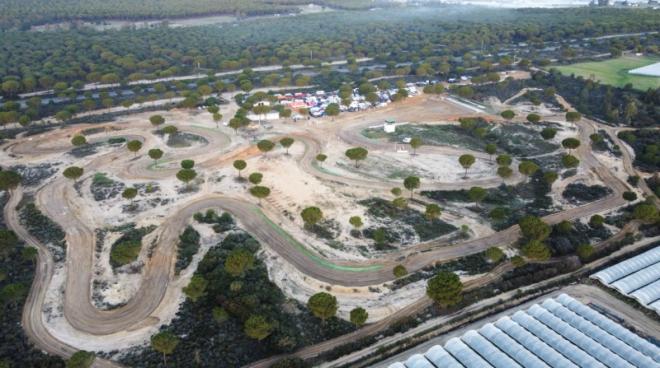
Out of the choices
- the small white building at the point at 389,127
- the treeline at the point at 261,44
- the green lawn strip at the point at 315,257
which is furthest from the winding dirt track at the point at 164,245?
the treeline at the point at 261,44

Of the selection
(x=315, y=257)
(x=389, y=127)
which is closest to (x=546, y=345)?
(x=315, y=257)

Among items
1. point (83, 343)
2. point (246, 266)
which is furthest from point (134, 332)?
point (246, 266)

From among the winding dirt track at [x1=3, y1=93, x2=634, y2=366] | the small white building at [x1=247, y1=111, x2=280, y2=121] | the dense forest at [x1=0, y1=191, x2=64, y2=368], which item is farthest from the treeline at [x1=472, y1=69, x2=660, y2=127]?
the dense forest at [x1=0, y1=191, x2=64, y2=368]

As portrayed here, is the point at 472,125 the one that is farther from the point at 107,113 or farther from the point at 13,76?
the point at 13,76

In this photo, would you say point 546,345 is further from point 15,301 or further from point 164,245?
point 15,301

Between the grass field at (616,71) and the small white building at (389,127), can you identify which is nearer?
the small white building at (389,127)

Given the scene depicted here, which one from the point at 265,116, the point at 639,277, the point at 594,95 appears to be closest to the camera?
the point at 639,277

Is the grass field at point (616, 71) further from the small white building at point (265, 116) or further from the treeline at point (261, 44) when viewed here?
→ the small white building at point (265, 116)

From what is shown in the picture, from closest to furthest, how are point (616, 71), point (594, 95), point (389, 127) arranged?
point (389, 127) → point (594, 95) → point (616, 71)
